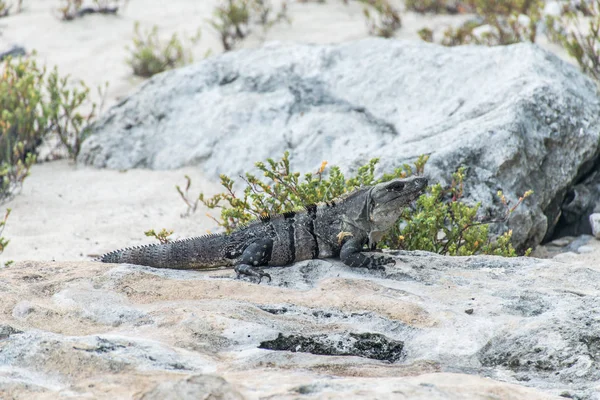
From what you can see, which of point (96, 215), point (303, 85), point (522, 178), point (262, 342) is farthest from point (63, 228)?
point (262, 342)

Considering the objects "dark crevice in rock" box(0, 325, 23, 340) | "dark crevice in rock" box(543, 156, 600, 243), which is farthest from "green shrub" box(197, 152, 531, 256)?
"dark crevice in rock" box(0, 325, 23, 340)

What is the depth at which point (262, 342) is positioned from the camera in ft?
12.9

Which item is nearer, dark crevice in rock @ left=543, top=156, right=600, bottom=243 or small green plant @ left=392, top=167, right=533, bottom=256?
small green plant @ left=392, top=167, right=533, bottom=256

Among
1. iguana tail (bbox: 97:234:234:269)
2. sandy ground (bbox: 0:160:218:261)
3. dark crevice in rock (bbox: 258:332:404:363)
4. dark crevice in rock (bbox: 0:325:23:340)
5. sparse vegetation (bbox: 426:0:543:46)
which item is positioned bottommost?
sandy ground (bbox: 0:160:218:261)

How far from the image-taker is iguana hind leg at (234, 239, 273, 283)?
508 cm

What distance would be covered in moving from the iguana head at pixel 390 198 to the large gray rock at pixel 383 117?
2305 millimetres

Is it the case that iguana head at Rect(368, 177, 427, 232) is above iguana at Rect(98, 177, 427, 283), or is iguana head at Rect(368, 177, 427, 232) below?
above

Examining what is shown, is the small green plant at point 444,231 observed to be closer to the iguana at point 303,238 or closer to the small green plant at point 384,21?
the iguana at point 303,238

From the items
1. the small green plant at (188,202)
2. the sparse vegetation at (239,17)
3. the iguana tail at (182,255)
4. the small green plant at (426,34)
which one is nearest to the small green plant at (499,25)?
the small green plant at (426,34)

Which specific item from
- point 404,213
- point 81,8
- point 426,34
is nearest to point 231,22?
point 81,8

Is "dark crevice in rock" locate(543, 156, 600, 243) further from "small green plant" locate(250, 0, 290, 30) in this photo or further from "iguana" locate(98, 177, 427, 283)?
"small green plant" locate(250, 0, 290, 30)

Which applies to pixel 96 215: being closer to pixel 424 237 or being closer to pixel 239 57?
pixel 239 57

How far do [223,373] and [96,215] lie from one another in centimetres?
601

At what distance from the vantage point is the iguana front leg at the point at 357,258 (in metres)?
5.25
